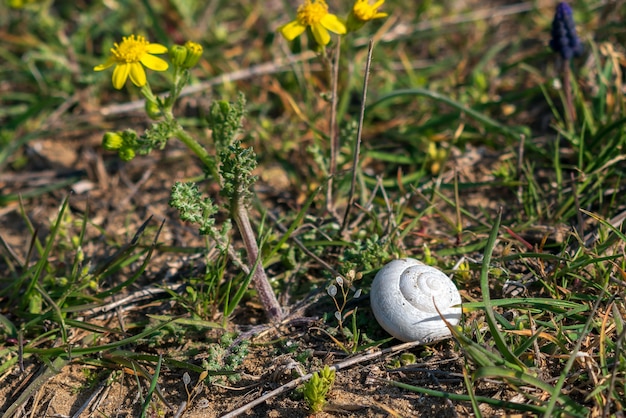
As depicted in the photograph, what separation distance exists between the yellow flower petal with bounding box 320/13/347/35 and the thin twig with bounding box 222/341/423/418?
1403 mm

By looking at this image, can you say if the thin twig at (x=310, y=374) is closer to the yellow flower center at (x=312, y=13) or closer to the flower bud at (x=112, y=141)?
the flower bud at (x=112, y=141)

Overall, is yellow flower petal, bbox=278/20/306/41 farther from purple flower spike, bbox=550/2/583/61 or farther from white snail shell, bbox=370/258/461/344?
purple flower spike, bbox=550/2/583/61

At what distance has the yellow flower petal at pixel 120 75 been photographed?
262 cm

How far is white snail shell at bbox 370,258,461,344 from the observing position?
7.50 ft

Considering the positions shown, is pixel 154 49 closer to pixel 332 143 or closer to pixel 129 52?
pixel 129 52

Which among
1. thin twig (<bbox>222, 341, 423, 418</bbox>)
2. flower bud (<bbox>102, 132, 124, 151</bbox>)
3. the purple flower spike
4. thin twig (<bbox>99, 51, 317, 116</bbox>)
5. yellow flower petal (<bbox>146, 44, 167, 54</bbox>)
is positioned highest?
yellow flower petal (<bbox>146, 44, 167, 54</bbox>)

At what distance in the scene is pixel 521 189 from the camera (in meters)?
3.12

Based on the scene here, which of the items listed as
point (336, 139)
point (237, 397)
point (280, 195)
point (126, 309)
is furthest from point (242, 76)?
point (237, 397)

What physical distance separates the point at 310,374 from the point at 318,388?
17 centimetres

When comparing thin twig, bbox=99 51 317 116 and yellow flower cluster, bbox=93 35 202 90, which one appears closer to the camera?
yellow flower cluster, bbox=93 35 202 90

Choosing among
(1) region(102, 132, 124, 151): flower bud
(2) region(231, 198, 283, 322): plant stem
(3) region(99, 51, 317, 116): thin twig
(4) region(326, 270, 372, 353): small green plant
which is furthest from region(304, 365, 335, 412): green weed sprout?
(3) region(99, 51, 317, 116): thin twig

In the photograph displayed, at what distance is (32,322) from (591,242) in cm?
256

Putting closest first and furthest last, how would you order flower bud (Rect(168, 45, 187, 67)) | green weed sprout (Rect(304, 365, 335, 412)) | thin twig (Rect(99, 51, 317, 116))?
green weed sprout (Rect(304, 365, 335, 412))
flower bud (Rect(168, 45, 187, 67))
thin twig (Rect(99, 51, 317, 116))

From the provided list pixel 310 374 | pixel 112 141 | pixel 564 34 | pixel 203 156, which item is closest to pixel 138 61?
pixel 112 141
